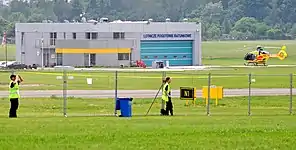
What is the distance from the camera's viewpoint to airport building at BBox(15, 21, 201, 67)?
110 m

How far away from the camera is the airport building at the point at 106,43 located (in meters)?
110

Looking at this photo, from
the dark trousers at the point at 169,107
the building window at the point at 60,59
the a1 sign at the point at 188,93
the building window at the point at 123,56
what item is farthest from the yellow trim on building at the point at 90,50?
the dark trousers at the point at 169,107

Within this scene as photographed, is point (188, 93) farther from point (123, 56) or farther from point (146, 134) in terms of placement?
point (123, 56)

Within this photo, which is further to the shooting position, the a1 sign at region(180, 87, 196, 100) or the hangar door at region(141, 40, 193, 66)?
the hangar door at region(141, 40, 193, 66)

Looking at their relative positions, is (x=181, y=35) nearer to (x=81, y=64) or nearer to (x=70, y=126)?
(x=81, y=64)

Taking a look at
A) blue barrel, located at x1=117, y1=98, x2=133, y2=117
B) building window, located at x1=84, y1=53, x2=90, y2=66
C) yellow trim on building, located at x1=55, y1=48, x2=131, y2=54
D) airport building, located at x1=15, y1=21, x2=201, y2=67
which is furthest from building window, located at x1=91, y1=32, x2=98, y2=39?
blue barrel, located at x1=117, y1=98, x2=133, y2=117

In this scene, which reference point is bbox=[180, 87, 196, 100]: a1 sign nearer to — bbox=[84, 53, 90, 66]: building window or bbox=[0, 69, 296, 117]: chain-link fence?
bbox=[0, 69, 296, 117]: chain-link fence

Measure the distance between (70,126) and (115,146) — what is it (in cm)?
580

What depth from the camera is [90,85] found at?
→ 207 ft

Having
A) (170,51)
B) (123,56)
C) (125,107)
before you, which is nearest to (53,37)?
(123,56)

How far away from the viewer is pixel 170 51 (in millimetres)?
117000

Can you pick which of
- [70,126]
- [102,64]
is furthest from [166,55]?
[70,126]

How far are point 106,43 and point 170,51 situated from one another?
11362 mm

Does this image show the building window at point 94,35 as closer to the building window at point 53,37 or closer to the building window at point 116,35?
the building window at point 116,35
